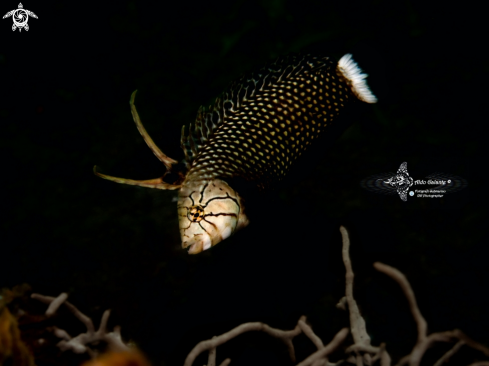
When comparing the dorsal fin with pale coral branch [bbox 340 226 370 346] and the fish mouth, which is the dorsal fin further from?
pale coral branch [bbox 340 226 370 346]

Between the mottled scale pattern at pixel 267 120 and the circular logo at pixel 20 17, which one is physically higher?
the circular logo at pixel 20 17

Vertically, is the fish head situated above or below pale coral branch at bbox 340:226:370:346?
above

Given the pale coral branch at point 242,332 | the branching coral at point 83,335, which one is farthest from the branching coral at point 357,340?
the branching coral at point 83,335

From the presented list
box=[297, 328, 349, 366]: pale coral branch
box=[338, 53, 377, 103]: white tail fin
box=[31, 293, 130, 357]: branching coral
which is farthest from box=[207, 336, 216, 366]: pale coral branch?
box=[338, 53, 377, 103]: white tail fin

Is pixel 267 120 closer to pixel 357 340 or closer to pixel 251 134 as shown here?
pixel 251 134

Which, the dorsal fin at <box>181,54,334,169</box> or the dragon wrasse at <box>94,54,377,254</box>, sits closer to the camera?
the dragon wrasse at <box>94,54,377,254</box>

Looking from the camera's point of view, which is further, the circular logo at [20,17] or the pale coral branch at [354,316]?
the circular logo at [20,17]

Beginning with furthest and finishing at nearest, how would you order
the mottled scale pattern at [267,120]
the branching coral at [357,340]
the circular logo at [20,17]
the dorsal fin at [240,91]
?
the circular logo at [20,17] → the dorsal fin at [240,91] → the mottled scale pattern at [267,120] → the branching coral at [357,340]

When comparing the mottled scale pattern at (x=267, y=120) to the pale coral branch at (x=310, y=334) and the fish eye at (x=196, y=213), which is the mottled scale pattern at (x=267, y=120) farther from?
the pale coral branch at (x=310, y=334)
